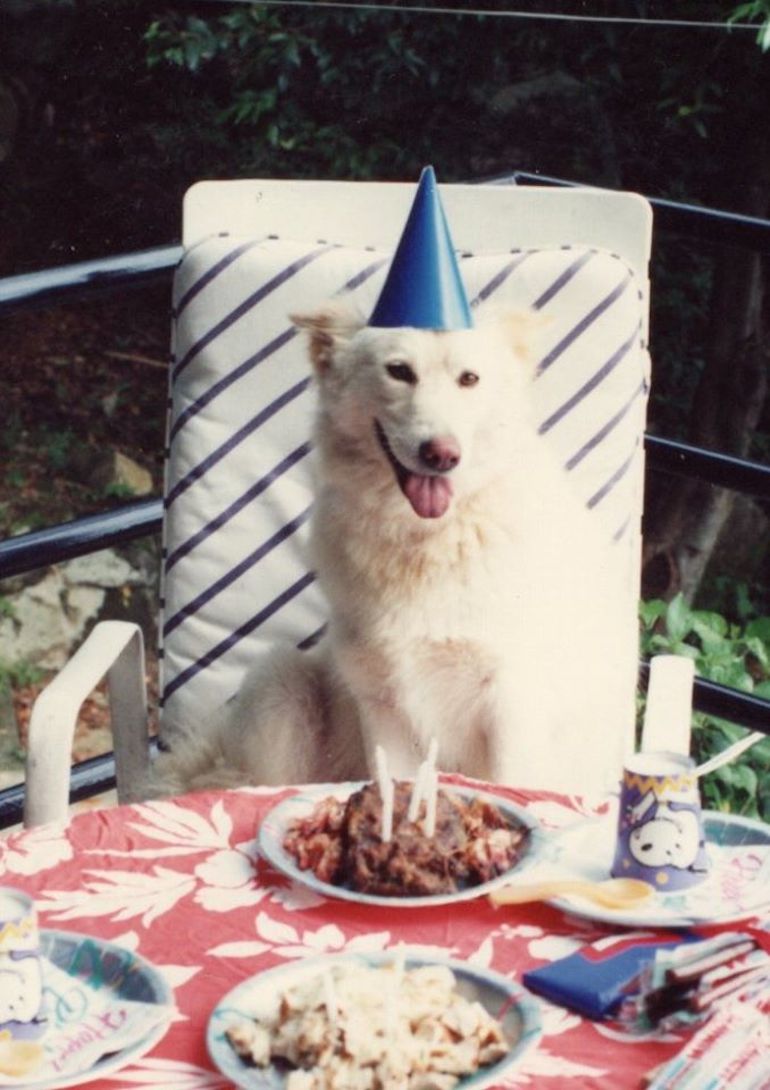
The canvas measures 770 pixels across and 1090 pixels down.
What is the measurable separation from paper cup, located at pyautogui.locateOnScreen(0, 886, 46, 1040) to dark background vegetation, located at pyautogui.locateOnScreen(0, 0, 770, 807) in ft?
7.85

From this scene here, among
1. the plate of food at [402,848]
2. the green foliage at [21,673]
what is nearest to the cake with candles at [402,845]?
the plate of food at [402,848]

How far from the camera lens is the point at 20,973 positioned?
97 cm

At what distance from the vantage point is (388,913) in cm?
120

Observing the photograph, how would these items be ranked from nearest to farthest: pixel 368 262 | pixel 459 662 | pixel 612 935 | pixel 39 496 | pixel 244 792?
pixel 612 935 < pixel 244 792 < pixel 459 662 < pixel 368 262 < pixel 39 496

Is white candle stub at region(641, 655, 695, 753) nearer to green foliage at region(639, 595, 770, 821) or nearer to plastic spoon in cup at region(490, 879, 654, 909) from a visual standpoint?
plastic spoon in cup at region(490, 879, 654, 909)

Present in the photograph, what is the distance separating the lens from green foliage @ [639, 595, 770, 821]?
307cm

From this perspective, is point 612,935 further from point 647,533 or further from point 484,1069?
point 647,533

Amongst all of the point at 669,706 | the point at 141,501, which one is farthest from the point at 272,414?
the point at 669,706

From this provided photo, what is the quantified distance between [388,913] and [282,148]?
4.06 metres

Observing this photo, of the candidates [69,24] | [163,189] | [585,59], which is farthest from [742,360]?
[69,24]

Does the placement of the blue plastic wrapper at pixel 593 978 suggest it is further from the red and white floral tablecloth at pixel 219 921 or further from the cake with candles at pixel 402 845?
the cake with candles at pixel 402 845

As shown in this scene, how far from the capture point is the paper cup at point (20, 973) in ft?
3.16

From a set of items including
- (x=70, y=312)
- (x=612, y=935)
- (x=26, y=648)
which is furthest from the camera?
(x=70, y=312)

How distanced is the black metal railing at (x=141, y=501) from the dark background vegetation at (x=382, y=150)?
991mm
